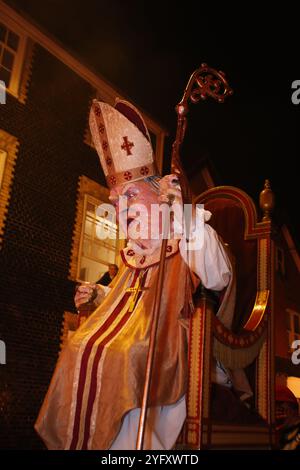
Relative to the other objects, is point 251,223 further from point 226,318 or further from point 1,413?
point 1,413

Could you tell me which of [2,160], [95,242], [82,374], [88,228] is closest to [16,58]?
[2,160]

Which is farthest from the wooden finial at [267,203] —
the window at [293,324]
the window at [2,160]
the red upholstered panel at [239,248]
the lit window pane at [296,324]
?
the lit window pane at [296,324]

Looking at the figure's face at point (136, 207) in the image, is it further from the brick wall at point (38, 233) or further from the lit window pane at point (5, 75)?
the lit window pane at point (5, 75)

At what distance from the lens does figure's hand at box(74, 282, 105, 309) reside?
351cm

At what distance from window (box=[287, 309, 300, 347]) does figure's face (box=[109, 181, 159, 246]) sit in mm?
13783

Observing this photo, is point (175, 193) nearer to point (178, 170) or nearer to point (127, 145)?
point (178, 170)

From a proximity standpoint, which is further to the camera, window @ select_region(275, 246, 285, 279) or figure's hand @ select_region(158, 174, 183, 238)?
window @ select_region(275, 246, 285, 279)

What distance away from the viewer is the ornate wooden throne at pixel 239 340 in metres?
2.51

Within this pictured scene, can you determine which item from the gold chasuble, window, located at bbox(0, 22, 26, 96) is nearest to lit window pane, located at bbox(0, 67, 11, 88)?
window, located at bbox(0, 22, 26, 96)

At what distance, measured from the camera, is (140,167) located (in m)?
3.34

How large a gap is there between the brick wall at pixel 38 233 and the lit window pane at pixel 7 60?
0.46m

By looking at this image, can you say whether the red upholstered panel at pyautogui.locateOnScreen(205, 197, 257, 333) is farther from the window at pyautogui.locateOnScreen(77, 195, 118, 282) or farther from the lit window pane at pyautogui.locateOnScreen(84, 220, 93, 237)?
the lit window pane at pyautogui.locateOnScreen(84, 220, 93, 237)

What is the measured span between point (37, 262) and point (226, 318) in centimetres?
595


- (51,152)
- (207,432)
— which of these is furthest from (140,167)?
(51,152)
